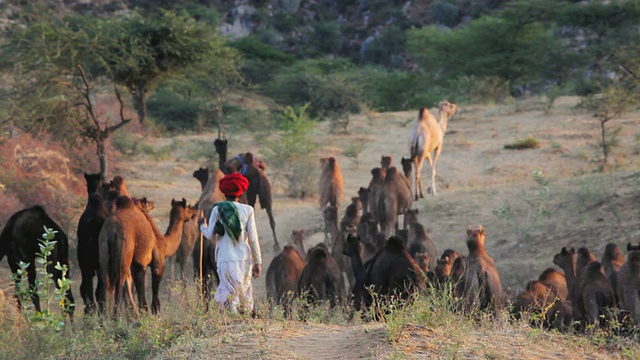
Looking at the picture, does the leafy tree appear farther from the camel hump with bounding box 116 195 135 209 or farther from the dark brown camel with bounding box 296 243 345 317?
the dark brown camel with bounding box 296 243 345 317

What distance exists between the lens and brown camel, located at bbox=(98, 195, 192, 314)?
8.59m

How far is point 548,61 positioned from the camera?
40312mm

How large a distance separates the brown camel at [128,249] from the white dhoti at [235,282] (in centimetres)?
143

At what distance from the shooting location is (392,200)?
12.9m

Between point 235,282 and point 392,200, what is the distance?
572 cm

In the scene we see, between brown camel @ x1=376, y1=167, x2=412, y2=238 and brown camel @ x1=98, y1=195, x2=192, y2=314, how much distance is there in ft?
13.9

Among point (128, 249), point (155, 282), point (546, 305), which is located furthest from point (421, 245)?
point (128, 249)

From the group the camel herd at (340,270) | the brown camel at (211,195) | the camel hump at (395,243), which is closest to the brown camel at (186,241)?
the brown camel at (211,195)

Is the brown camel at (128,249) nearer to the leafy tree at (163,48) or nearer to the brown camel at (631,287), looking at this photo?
the brown camel at (631,287)

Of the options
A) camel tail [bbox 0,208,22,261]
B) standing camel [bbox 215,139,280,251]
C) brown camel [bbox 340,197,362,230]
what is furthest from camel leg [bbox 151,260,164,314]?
standing camel [bbox 215,139,280,251]

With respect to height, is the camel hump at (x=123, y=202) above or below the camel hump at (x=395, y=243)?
above

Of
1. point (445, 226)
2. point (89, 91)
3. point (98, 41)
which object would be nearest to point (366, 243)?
point (445, 226)

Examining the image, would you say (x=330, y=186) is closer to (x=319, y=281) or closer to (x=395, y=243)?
(x=319, y=281)

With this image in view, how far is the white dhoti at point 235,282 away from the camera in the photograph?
7.40 m
